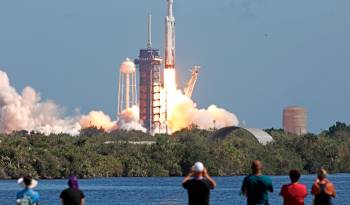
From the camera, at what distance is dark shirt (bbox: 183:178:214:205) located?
27109 millimetres

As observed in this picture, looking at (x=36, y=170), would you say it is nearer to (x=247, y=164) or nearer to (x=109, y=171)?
(x=109, y=171)

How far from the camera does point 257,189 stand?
27.5 metres

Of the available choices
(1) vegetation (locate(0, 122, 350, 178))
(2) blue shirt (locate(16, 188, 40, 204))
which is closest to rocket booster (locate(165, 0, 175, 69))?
(1) vegetation (locate(0, 122, 350, 178))

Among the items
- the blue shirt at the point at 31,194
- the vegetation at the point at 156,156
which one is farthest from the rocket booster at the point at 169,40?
the blue shirt at the point at 31,194

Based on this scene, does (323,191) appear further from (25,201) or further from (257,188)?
(25,201)

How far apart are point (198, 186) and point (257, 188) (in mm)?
1252

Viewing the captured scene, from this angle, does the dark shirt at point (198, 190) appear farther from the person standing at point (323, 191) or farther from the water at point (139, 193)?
the water at point (139, 193)

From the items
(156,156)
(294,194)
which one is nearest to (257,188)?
(294,194)

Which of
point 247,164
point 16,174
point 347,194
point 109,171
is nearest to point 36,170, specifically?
point 16,174

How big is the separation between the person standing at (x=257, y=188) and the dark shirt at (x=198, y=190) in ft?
2.48

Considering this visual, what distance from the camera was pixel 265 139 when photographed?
149375mm

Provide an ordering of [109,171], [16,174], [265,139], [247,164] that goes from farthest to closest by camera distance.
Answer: [265,139]
[247,164]
[109,171]
[16,174]

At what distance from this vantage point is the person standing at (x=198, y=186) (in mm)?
27078

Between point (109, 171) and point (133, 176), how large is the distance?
7.26ft
